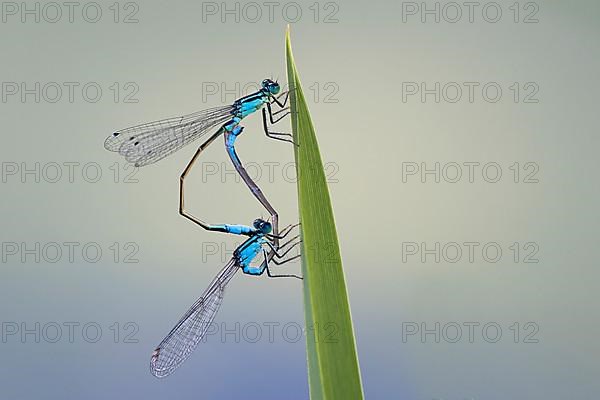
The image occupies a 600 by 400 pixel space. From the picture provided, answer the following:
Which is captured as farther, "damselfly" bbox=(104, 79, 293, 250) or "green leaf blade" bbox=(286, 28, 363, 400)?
"damselfly" bbox=(104, 79, 293, 250)

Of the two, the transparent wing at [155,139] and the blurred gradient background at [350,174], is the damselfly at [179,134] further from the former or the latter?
the blurred gradient background at [350,174]

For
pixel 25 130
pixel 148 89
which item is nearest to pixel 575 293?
pixel 148 89

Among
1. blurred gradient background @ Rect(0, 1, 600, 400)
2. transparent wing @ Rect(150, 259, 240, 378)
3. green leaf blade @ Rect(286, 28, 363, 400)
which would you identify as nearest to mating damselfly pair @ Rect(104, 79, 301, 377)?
transparent wing @ Rect(150, 259, 240, 378)

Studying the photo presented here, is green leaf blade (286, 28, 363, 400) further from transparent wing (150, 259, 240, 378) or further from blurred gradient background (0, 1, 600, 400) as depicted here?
blurred gradient background (0, 1, 600, 400)

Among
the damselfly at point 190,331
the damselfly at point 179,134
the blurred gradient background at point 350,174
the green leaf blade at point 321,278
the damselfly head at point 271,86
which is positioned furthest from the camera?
the blurred gradient background at point 350,174

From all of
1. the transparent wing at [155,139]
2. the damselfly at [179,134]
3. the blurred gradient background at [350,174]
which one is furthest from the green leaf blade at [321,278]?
the blurred gradient background at [350,174]

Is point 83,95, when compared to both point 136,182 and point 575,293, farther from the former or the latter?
point 575,293

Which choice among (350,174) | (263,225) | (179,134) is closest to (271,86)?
(263,225)
